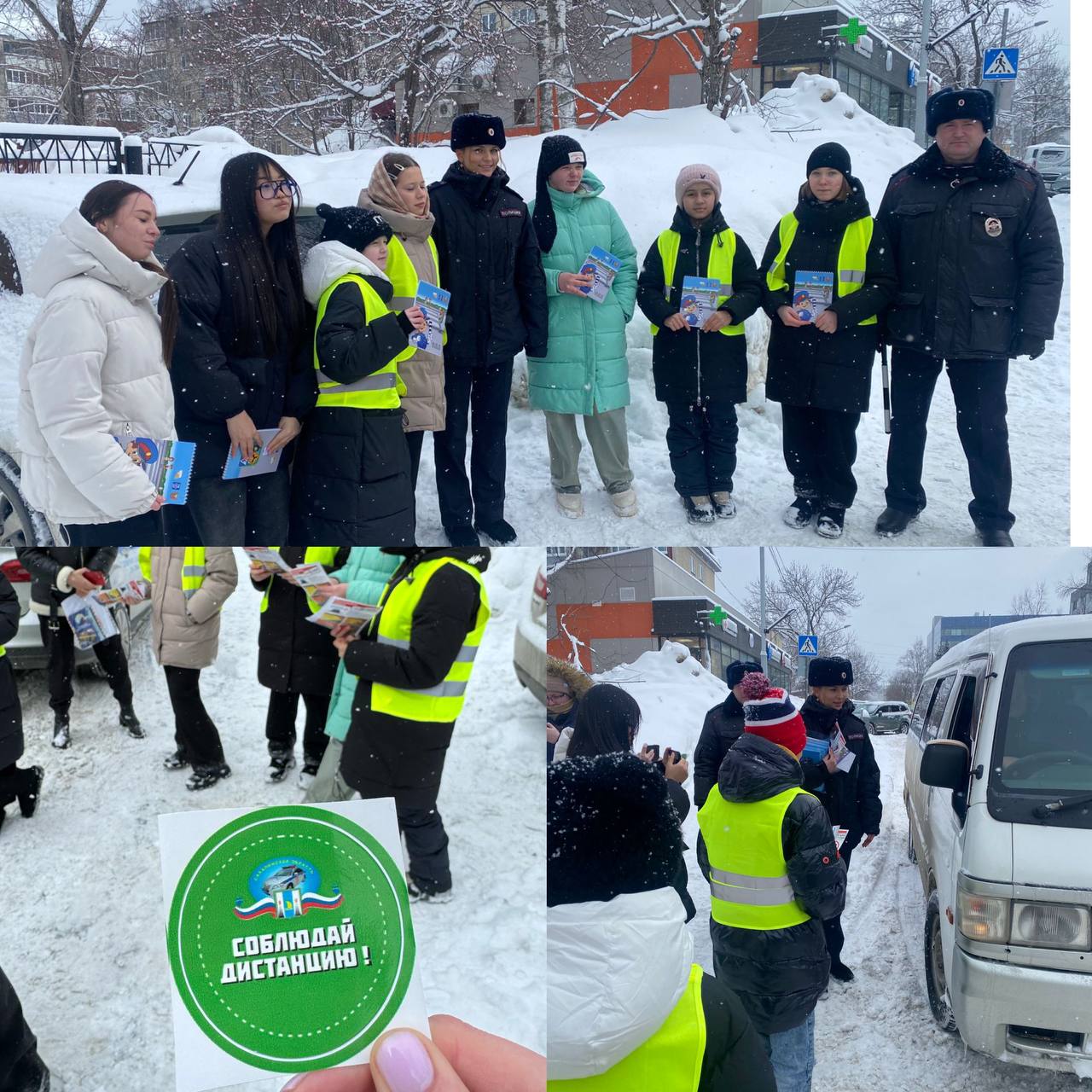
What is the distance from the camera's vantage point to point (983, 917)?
7.04 feet

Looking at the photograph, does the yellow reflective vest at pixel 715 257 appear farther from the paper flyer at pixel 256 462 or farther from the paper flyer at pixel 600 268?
the paper flyer at pixel 256 462

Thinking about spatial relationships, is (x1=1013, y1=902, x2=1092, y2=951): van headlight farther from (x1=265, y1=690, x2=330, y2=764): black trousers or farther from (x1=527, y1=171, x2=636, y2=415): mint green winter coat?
(x1=527, y1=171, x2=636, y2=415): mint green winter coat

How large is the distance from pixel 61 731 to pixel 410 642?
659 mm

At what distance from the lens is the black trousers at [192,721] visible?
2059 mm

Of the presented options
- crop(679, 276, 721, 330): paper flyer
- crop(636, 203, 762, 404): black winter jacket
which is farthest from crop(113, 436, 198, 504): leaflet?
crop(679, 276, 721, 330): paper flyer

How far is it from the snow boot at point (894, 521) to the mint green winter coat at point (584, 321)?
103 cm

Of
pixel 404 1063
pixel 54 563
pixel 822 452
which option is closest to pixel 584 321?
pixel 822 452

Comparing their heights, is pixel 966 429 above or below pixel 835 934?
above

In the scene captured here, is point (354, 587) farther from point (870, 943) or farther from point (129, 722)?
point (870, 943)

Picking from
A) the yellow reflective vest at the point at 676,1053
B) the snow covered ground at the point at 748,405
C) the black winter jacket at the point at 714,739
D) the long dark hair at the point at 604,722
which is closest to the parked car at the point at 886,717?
the black winter jacket at the point at 714,739

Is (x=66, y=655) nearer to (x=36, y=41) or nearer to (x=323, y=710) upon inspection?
(x=323, y=710)

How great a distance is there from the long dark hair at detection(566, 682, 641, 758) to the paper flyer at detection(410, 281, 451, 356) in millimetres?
1741

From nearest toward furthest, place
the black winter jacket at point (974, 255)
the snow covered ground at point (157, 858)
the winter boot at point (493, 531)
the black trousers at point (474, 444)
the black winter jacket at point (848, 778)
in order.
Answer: the snow covered ground at point (157, 858) < the black winter jacket at point (848, 778) < the black winter jacket at point (974, 255) < the black trousers at point (474, 444) < the winter boot at point (493, 531)

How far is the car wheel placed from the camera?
7.29ft
